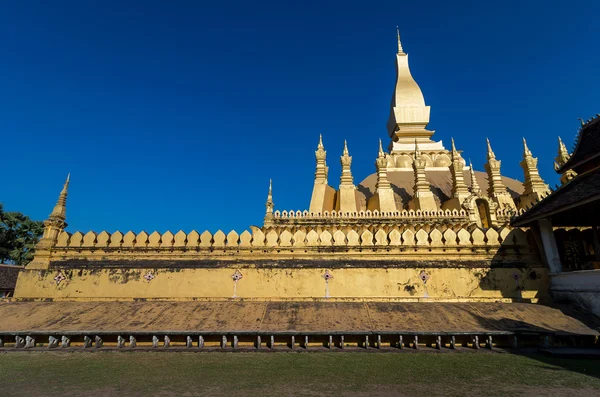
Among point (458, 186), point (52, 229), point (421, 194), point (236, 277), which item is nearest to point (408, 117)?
point (458, 186)

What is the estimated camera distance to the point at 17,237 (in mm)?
37938

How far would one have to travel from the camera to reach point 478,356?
7.49 metres

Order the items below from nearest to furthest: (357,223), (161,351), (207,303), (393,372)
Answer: (393,372), (161,351), (207,303), (357,223)

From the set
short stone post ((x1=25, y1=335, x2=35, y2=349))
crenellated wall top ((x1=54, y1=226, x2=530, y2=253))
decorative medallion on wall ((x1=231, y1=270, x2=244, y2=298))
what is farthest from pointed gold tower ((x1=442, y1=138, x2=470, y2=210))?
short stone post ((x1=25, y1=335, x2=35, y2=349))

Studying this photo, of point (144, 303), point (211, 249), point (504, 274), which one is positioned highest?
point (211, 249)

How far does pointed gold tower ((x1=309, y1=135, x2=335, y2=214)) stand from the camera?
77.4 ft

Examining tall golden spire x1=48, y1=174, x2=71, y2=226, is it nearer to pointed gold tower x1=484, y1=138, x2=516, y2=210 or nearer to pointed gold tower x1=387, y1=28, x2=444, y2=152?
pointed gold tower x1=484, y1=138, x2=516, y2=210

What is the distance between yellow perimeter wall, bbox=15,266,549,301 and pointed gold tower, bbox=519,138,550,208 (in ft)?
53.6

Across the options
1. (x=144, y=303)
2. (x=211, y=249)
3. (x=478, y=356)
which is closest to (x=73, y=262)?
(x=144, y=303)

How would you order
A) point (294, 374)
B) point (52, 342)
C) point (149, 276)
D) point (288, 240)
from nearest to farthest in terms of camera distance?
point (294, 374)
point (52, 342)
point (149, 276)
point (288, 240)

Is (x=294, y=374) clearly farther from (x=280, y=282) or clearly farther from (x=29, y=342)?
(x=29, y=342)

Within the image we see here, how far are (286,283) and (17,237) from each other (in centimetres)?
4261

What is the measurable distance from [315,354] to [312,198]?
660 inches

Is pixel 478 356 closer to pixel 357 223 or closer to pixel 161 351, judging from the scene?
pixel 161 351
